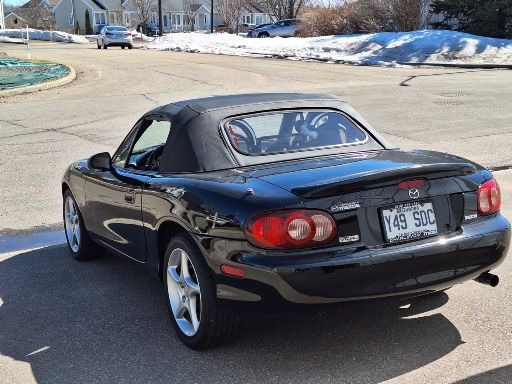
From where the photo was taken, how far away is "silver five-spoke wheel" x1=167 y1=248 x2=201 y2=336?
3916 millimetres

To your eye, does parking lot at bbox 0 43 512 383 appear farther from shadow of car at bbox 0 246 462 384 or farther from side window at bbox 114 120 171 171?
side window at bbox 114 120 171 171

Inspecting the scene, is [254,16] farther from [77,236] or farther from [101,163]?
[101,163]

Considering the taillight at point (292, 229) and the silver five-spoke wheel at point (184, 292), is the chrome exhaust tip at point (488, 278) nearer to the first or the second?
the taillight at point (292, 229)

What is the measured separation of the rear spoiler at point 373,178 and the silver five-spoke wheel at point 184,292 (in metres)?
0.87

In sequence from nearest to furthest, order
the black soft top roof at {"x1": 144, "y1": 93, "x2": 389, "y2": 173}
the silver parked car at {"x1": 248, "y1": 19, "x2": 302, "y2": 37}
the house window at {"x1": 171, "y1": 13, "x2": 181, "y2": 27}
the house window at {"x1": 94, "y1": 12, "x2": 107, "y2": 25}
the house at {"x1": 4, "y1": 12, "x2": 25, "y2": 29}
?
the black soft top roof at {"x1": 144, "y1": 93, "x2": 389, "y2": 173}, the silver parked car at {"x1": 248, "y1": 19, "x2": 302, "y2": 37}, the house at {"x1": 4, "y1": 12, "x2": 25, "y2": 29}, the house window at {"x1": 94, "y1": 12, "x2": 107, "y2": 25}, the house window at {"x1": 171, "y1": 13, "x2": 181, "y2": 27}

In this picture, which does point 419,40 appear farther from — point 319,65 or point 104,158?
point 104,158

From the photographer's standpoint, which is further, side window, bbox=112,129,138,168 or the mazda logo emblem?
side window, bbox=112,129,138,168

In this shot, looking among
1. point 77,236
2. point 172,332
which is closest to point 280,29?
point 77,236

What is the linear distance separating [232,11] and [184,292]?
76265mm

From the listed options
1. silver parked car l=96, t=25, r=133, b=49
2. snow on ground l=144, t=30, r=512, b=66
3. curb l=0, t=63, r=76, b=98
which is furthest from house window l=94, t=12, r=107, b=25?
curb l=0, t=63, r=76, b=98

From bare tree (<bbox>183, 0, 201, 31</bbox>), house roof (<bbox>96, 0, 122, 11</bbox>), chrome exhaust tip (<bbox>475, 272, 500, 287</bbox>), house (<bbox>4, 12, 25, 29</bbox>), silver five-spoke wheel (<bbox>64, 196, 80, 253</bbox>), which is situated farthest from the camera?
house roof (<bbox>96, 0, 122, 11</bbox>)

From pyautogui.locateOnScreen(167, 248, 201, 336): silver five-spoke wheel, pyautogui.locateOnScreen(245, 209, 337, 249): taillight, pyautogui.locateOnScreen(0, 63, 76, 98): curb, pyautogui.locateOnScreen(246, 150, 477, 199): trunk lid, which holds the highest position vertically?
pyautogui.locateOnScreen(246, 150, 477, 199): trunk lid

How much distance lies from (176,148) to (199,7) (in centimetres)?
9543

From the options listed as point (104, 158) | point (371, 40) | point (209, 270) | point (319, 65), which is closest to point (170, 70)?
point (319, 65)
